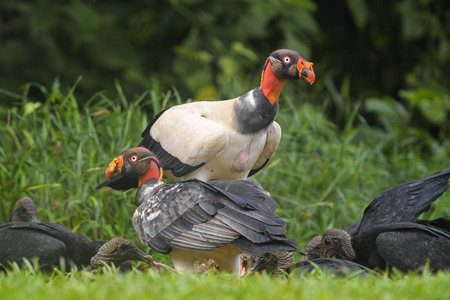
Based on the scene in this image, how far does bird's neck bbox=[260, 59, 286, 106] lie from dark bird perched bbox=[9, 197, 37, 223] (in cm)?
182

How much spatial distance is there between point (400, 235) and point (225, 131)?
1165 mm

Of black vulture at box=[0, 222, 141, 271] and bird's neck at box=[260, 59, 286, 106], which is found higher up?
bird's neck at box=[260, 59, 286, 106]

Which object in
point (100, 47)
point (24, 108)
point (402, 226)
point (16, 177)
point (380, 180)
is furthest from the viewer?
point (100, 47)

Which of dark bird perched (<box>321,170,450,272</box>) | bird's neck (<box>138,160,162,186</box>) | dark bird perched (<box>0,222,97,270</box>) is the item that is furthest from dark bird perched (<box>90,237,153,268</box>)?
dark bird perched (<box>321,170,450,272</box>)

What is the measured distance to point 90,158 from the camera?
5.41 meters

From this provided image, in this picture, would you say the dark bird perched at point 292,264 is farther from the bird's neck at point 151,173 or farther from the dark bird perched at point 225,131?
the bird's neck at point 151,173

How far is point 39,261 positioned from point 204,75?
3.98 m

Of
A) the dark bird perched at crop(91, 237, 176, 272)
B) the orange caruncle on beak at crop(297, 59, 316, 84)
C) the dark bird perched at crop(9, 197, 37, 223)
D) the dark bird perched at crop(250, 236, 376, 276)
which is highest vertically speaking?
the orange caruncle on beak at crop(297, 59, 316, 84)

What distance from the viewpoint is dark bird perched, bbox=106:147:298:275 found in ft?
12.0

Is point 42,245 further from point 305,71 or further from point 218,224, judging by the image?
point 305,71

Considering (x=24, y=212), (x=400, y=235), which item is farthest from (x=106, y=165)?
(x=400, y=235)

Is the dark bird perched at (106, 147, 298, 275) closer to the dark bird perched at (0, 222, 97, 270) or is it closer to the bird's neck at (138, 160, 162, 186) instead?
the bird's neck at (138, 160, 162, 186)

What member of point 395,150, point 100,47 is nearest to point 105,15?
point 100,47

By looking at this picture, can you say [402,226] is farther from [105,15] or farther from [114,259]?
[105,15]
